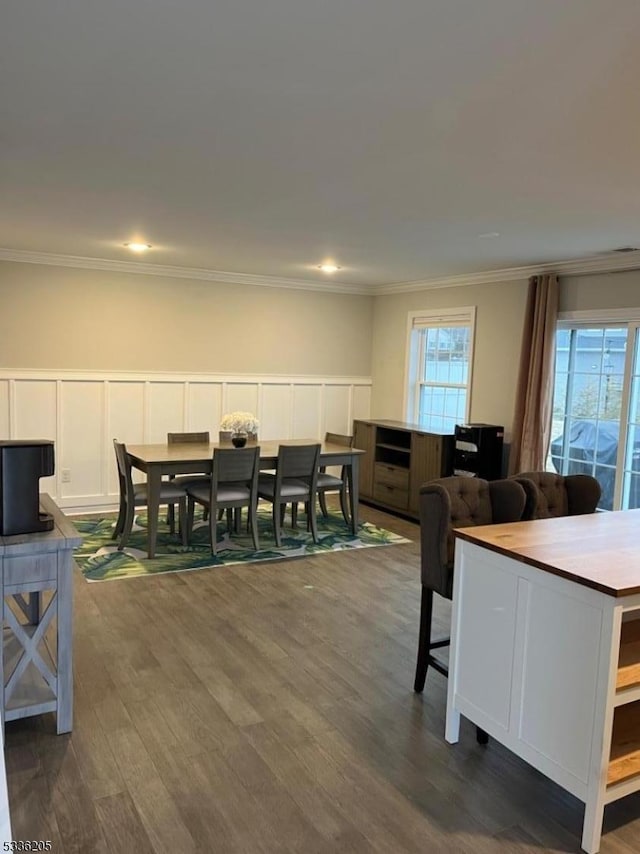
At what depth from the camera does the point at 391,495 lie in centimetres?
696

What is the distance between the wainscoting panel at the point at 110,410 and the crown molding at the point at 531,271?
165 cm

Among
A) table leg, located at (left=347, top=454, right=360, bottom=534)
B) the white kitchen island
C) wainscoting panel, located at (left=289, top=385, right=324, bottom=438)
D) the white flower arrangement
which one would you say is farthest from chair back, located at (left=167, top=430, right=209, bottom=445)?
the white kitchen island

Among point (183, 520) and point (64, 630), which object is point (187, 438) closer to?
point (183, 520)

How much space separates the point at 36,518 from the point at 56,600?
33 cm

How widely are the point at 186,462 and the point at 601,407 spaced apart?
342cm

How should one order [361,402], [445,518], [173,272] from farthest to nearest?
1. [361,402]
2. [173,272]
3. [445,518]

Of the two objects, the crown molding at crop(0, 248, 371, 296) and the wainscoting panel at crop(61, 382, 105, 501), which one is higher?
the crown molding at crop(0, 248, 371, 296)

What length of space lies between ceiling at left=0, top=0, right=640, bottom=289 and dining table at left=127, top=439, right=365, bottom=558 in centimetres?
173

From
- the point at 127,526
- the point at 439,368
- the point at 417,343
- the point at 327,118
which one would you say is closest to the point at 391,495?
the point at 439,368

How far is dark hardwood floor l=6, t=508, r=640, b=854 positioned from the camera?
2.23 meters

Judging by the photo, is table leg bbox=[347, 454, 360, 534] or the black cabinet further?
the black cabinet

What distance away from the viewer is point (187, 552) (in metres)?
5.34

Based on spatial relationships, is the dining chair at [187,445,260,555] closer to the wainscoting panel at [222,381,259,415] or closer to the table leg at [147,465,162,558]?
the table leg at [147,465,162,558]

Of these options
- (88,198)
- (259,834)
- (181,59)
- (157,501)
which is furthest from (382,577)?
(181,59)
